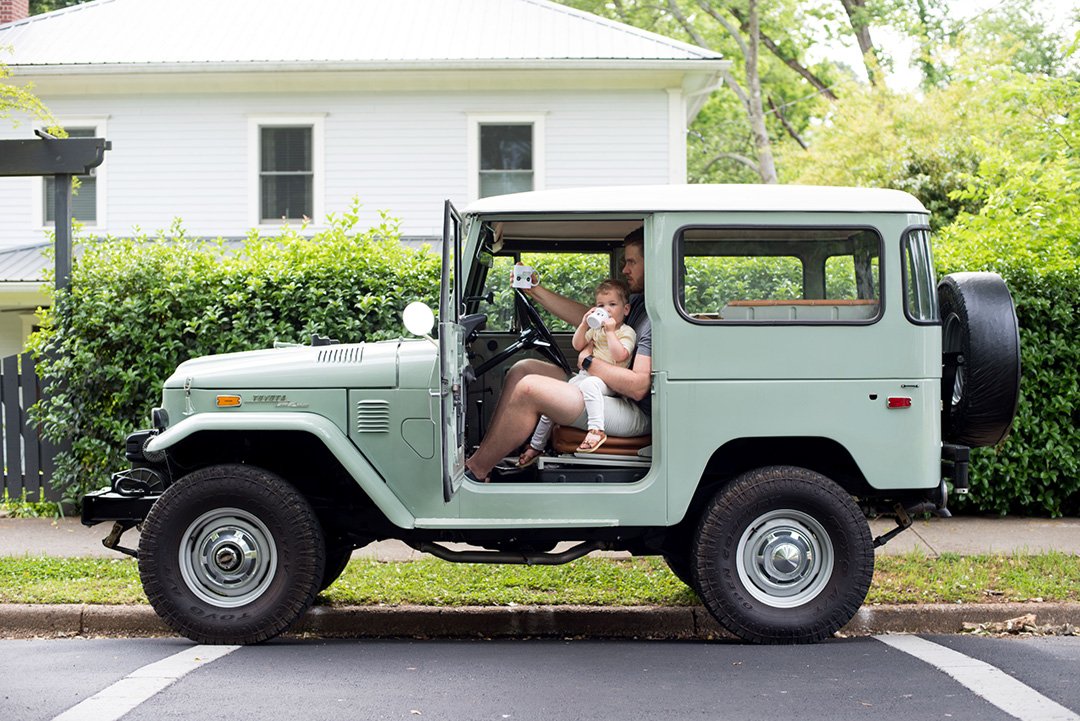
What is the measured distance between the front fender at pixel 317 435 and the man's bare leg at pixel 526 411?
18.3 inches

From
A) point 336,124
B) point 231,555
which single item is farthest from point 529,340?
point 336,124

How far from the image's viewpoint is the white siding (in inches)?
693

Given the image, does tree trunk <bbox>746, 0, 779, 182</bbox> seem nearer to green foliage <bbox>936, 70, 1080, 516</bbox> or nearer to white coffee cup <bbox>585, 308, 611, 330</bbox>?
green foliage <bbox>936, 70, 1080, 516</bbox>

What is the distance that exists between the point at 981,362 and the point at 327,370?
3.28 metres

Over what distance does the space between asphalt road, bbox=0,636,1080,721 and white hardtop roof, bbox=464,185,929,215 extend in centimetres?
217

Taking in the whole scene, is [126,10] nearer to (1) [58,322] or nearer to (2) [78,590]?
Answer: (1) [58,322]

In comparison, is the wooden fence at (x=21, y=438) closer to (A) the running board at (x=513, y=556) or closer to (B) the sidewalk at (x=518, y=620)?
(B) the sidewalk at (x=518, y=620)

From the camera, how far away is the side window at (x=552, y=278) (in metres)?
6.88

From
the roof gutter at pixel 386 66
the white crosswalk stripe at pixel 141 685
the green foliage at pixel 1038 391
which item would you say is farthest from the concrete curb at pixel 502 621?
the roof gutter at pixel 386 66

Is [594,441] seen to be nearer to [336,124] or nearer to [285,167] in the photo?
[336,124]

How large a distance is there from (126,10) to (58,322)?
447 inches

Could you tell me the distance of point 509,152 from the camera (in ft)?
58.5

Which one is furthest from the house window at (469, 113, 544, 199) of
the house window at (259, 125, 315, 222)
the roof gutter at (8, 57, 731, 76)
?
the house window at (259, 125, 315, 222)

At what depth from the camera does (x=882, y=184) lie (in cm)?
2261
